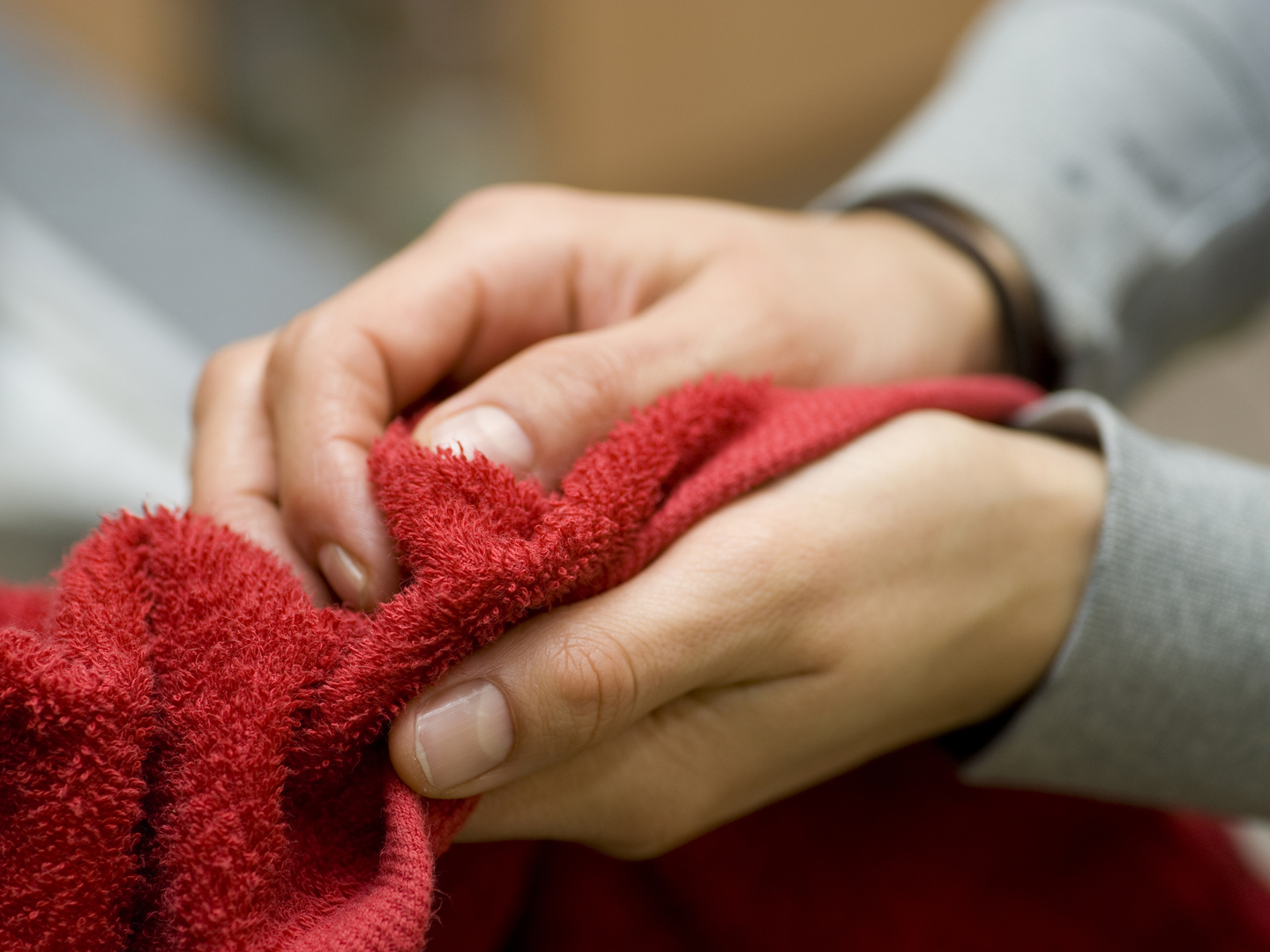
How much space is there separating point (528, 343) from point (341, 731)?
7.1 inches

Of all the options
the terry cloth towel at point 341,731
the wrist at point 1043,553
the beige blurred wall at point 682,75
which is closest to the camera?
the terry cloth towel at point 341,731

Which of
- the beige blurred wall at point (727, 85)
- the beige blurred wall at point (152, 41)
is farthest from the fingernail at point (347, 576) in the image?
the beige blurred wall at point (727, 85)

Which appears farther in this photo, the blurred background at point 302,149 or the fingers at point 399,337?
the blurred background at point 302,149

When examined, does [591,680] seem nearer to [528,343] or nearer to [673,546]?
[673,546]

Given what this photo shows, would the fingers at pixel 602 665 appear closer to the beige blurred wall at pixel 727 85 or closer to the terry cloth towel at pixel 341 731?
the terry cloth towel at pixel 341 731

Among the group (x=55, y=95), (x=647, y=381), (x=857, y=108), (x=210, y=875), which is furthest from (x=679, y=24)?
(x=210, y=875)

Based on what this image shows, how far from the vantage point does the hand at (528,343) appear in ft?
0.96

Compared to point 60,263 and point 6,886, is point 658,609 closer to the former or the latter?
point 6,886

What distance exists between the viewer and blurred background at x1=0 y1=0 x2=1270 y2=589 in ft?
2.08

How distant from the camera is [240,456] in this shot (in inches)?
13.2

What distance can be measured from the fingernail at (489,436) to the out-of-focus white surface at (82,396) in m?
0.36

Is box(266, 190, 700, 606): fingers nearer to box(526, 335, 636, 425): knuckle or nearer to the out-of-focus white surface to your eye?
box(526, 335, 636, 425): knuckle

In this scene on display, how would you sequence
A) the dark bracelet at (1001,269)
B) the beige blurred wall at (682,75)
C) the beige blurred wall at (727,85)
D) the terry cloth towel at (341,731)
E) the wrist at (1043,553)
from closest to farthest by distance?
the terry cloth towel at (341,731), the wrist at (1043,553), the dark bracelet at (1001,269), the beige blurred wall at (682,75), the beige blurred wall at (727,85)

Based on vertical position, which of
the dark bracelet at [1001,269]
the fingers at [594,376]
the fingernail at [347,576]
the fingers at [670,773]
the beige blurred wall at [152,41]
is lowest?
the fingers at [670,773]
